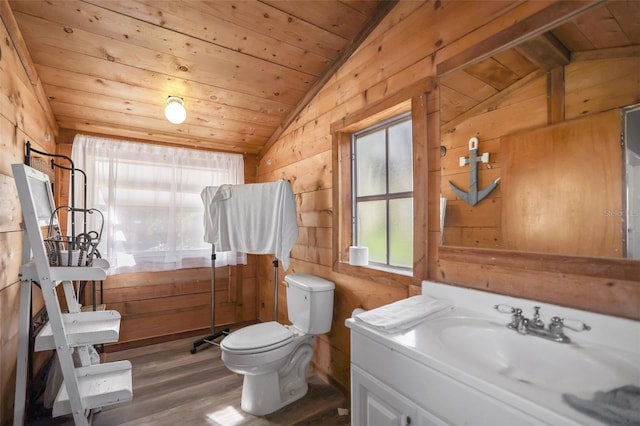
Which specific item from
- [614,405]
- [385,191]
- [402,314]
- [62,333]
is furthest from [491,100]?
[62,333]

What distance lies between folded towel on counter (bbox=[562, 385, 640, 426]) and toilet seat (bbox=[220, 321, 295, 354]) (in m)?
1.41

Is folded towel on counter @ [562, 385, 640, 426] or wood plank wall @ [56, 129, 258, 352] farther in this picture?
wood plank wall @ [56, 129, 258, 352]

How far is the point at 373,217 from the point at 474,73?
3.18ft

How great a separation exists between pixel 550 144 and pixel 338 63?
1382 millimetres

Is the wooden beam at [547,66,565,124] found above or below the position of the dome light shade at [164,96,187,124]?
below

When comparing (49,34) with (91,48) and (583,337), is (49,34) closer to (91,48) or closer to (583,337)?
(91,48)

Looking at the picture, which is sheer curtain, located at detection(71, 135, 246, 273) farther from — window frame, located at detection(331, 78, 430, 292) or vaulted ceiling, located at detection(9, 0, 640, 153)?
window frame, located at detection(331, 78, 430, 292)

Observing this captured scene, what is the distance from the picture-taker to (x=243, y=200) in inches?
97.7

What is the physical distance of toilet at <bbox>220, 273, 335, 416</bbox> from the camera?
5.46 feet

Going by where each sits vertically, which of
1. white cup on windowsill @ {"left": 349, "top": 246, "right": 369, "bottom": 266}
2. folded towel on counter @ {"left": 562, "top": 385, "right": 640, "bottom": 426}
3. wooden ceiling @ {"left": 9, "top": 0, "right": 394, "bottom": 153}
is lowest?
folded towel on counter @ {"left": 562, "top": 385, "right": 640, "bottom": 426}

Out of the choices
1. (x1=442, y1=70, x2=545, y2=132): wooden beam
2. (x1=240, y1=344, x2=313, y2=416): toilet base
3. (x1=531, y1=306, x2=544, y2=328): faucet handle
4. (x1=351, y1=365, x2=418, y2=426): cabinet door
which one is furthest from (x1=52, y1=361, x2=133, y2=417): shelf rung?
(x1=442, y1=70, x2=545, y2=132): wooden beam

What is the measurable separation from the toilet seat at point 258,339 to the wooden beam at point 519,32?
1.66m

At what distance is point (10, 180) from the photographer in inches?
56.7

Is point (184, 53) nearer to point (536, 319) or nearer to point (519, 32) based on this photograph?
point (519, 32)
